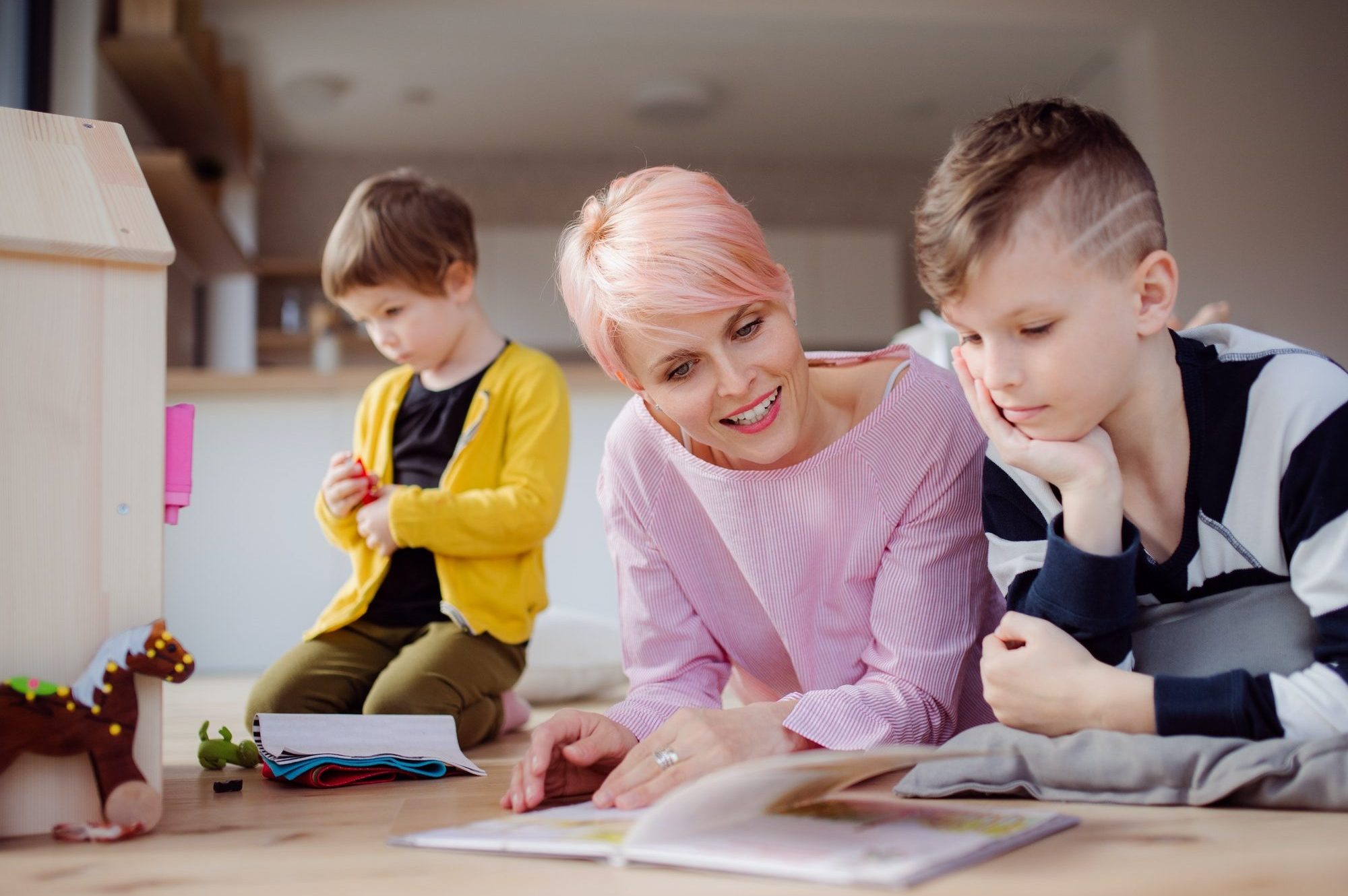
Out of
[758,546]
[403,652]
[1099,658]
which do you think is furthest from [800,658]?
[403,652]

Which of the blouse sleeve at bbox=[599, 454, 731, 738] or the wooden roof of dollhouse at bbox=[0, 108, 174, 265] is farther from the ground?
the wooden roof of dollhouse at bbox=[0, 108, 174, 265]

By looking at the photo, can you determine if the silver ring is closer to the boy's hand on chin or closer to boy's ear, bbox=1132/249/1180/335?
the boy's hand on chin

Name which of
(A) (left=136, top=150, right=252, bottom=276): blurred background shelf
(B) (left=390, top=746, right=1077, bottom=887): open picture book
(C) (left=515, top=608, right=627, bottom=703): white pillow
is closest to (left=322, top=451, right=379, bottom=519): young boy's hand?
(C) (left=515, top=608, right=627, bottom=703): white pillow

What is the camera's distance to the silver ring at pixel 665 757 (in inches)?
37.9

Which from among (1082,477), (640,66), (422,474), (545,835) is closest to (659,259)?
(1082,477)

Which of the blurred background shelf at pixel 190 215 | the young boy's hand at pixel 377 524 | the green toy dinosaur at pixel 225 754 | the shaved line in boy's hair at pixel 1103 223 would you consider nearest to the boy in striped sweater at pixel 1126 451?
the shaved line in boy's hair at pixel 1103 223

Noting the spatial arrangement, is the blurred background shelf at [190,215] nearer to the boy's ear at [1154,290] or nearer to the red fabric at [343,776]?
the red fabric at [343,776]

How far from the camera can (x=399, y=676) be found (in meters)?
1.62

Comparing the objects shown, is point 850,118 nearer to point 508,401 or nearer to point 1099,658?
point 508,401

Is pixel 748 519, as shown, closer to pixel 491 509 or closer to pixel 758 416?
pixel 758 416

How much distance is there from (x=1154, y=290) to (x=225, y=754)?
1.09 m

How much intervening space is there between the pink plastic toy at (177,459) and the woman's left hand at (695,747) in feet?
1.43

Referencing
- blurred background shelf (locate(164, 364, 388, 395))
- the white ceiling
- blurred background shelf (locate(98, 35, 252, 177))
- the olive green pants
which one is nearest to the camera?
the olive green pants

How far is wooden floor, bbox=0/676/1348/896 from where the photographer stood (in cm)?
72
